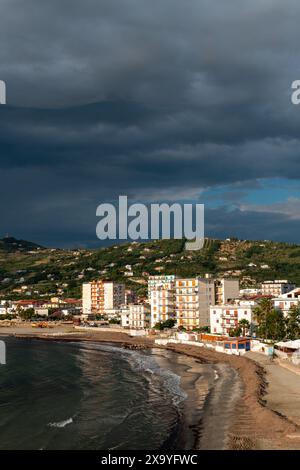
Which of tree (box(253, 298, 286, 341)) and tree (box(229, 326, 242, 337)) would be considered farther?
tree (box(229, 326, 242, 337))

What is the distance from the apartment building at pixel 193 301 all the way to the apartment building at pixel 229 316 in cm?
1321

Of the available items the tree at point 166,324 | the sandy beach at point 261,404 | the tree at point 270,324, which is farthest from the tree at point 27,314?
the tree at point 270,324

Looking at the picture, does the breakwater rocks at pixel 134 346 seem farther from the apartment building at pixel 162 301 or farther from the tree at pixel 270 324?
the tree at pixel 270 324

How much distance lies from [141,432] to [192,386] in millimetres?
20728

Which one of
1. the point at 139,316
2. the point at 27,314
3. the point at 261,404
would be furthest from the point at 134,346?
the point at 27,314

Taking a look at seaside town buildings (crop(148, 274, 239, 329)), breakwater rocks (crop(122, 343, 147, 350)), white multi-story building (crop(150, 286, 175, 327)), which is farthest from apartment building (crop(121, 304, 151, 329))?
breakwater rocks (crop(122, 343, 147, 350))

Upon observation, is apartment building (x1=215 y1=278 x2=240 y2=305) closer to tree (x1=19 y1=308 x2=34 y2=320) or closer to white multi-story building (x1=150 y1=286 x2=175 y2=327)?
white multi-story building (x1=150 y1=286 x2=175 y2=327)

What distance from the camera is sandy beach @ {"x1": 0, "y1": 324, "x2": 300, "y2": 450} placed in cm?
3397

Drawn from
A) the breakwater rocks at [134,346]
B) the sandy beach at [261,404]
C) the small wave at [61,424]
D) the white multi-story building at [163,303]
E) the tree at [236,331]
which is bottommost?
the small wave at [61,424]

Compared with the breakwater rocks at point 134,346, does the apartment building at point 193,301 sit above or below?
above

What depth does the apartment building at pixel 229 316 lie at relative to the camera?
107875mm

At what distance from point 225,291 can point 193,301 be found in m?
10.4

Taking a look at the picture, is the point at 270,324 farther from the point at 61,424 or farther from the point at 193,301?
the point at 61,424

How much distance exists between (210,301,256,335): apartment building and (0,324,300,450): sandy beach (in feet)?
55.5
